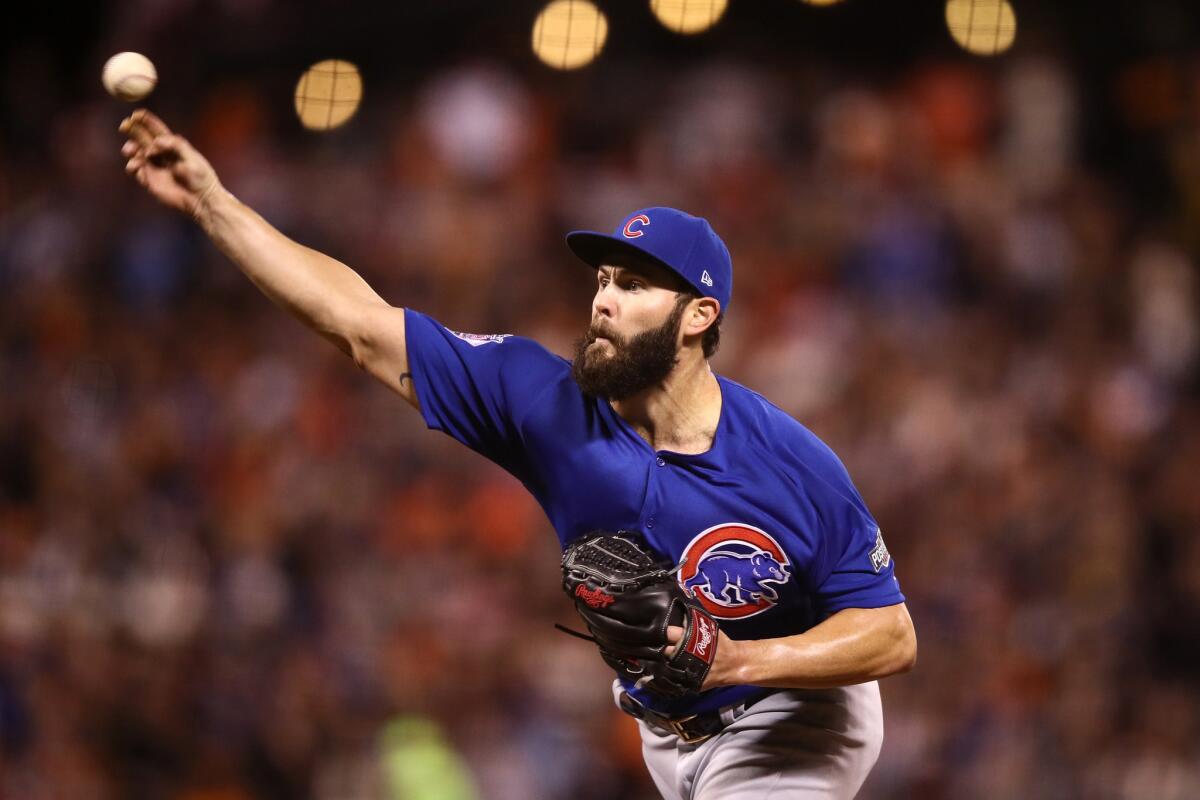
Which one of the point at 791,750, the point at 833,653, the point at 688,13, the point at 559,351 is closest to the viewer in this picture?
the point at 833,653

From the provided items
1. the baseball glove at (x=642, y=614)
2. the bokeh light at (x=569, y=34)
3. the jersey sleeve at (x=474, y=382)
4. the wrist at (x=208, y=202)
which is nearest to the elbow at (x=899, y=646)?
the baseball glove at (x=642, y=614)

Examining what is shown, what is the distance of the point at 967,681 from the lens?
25.5 ft

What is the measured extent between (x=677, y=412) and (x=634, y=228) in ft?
1.71

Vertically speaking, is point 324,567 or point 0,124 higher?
point 0,124

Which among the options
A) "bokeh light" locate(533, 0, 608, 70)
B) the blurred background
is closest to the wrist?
the blurred background

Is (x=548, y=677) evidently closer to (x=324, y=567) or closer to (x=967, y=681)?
(x=324, y=567)

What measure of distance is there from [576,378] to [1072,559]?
4.83 meters

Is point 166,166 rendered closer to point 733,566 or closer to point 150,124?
point 150,124

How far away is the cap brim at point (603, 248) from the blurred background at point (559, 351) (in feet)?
14.1

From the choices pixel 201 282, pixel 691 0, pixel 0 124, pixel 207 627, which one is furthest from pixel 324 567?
pixel 0 124

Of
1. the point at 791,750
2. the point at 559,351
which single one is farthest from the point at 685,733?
the point at 559,351

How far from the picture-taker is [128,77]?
407 cm

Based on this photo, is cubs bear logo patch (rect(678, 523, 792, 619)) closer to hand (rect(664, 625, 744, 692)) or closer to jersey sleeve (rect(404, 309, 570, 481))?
hand (rect(664, 625, 744, 692))

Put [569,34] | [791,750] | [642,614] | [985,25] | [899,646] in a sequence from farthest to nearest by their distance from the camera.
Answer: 1. [569,34]
2. [985,25]
3. [791,750]
4. [899,646]
5. [642,614]
